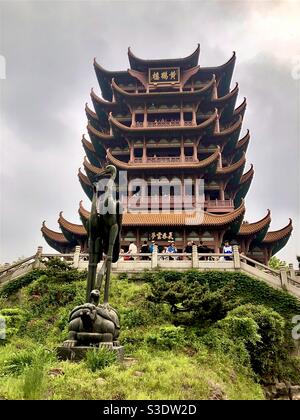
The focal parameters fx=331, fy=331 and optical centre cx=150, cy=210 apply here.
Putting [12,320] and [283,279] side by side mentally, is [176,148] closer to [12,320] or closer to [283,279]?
[283,279]

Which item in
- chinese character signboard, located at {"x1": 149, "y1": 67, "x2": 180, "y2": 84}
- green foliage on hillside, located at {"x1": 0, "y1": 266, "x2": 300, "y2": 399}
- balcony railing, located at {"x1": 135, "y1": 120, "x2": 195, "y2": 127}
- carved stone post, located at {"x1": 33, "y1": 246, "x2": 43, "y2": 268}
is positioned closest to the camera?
green foliage on hillside, located at {"x1": 0, "y1": 266, "x2": 300, "y2": 399}

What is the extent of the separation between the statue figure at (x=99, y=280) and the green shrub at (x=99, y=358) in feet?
1.02

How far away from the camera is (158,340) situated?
8.91 m

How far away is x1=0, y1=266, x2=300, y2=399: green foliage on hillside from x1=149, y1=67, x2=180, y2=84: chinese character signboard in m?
19.8

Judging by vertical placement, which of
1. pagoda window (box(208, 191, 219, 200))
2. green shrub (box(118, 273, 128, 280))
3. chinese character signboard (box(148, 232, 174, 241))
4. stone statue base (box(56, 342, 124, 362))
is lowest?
stone statue base (box(56, 342, 124, 362))

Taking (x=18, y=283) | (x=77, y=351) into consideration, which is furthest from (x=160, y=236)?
(x=77, y=351)

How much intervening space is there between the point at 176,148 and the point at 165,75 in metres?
7.74

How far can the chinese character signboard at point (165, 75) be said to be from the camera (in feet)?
92.7

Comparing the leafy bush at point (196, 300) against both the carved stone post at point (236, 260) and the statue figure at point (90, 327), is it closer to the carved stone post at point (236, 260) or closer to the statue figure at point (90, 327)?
the statue figure at point (90, 327)

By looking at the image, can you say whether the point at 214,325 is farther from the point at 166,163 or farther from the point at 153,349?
the point at 166,163

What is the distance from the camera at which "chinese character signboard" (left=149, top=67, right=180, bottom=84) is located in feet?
92.7

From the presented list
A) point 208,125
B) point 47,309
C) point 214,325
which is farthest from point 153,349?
point 208,125

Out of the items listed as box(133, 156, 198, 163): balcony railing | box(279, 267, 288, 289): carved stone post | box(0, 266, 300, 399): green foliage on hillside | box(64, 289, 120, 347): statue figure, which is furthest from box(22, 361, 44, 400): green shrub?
box(133, 156, 198, 163): balcony railing

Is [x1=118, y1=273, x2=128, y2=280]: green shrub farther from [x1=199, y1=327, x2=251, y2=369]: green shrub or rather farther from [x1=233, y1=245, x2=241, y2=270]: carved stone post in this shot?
[x1=199, y1=327, x2=251, y2=369]: green shrub
